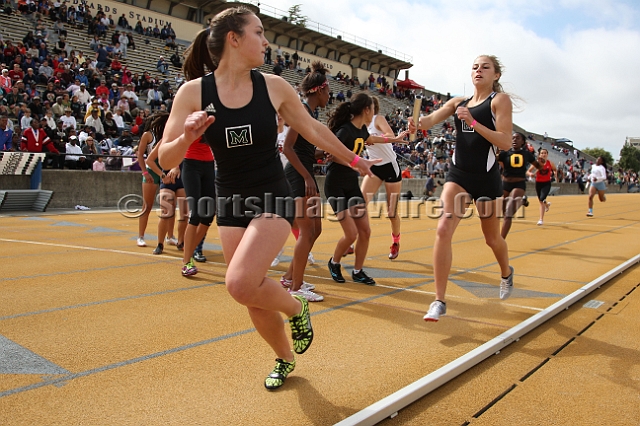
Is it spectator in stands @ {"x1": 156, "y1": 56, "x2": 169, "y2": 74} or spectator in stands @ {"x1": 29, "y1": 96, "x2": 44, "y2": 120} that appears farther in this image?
spectator in stands @ {"x1": 156, "y1": 56, "x2": 169, "y2": 74}

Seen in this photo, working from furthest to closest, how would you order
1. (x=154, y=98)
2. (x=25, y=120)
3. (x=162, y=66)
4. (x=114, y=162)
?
(x=162, y=66) < (x=154, y=98) < (x=114, y=162) < (x=25, y=120)

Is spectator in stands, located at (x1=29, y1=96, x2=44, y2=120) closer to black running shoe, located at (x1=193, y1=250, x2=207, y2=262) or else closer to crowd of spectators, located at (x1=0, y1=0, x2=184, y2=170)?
crowd of spectators, located at (x1=0, y1=0, x2=184, y2=170)

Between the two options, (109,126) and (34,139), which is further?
(109,126)

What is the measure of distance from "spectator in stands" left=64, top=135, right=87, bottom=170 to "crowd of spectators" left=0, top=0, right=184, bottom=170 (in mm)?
26

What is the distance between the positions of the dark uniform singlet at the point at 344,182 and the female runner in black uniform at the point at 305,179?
1.76 ft

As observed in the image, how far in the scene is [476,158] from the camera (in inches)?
187

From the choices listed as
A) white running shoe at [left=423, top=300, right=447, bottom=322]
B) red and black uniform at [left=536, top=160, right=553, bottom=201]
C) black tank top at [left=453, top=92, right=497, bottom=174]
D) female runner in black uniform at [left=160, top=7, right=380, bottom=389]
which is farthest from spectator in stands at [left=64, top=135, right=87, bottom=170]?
female runner in black uniform at [left=160, top=7, right=380, bottom=389]

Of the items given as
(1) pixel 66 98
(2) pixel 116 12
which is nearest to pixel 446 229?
(1) pixel 66 98

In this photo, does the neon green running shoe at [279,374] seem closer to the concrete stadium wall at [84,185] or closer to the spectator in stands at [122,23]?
the concrete stadium wall at [84,185]

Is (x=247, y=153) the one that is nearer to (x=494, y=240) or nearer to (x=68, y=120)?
(x=494, y=240)

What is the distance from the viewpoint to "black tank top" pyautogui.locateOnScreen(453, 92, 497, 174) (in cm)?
472

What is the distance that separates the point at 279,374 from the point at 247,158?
1233 millimetres

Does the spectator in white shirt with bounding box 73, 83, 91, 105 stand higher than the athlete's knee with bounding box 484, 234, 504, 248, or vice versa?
the spectator in white shirt with bounding box 73, 83, 91, 105

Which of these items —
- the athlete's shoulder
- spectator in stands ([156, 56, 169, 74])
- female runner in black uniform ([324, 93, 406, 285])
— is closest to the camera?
the athlete's shoulder
